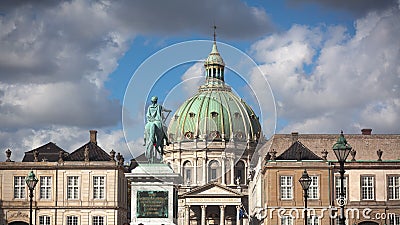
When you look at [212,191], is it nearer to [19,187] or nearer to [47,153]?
[47,153]

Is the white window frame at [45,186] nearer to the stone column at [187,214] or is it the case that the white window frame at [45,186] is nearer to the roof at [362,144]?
the roof at [362,144]

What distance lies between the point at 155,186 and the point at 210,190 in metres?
83.9

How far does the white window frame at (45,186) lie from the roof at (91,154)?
2591 mm

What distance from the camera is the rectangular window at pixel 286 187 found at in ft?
269

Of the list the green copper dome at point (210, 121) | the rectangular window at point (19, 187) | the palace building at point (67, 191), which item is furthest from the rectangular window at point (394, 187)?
the green copper dome at point (210, 121)

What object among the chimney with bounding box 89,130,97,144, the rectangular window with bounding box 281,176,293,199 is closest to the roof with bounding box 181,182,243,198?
the chimney with bounding box 89,130,97,144

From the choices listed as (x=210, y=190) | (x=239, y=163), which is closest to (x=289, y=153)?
(x=210, y=190)

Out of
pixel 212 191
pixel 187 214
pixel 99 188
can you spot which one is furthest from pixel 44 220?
pixel 187 214

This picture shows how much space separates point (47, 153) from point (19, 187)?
17527mm

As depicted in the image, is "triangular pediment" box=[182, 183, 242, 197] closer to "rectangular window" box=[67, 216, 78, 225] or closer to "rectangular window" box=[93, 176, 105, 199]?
"rectangular window" box=[67, 216, 78, 225]

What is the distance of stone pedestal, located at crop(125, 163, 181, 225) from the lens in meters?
55.5

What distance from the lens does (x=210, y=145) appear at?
520 ft

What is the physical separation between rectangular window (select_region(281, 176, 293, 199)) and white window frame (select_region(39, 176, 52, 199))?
68.2 feet

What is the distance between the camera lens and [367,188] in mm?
82375
